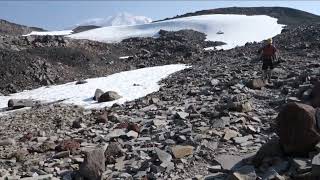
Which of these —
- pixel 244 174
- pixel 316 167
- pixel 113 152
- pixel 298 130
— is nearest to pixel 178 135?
pixel 113 152

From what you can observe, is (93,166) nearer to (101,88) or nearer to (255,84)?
(255,84)

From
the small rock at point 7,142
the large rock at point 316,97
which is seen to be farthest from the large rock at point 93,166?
the large rock at point 316,97

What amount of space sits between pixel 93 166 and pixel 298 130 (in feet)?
12.9

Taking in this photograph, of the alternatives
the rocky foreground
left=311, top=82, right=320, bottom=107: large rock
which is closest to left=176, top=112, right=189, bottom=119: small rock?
the rocky foreground

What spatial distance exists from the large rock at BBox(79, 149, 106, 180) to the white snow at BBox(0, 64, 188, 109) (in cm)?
761

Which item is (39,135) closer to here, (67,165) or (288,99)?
(67,165)

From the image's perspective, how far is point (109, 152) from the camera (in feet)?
34.0

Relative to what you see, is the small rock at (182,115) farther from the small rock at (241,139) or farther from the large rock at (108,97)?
the large rock at (108,97)

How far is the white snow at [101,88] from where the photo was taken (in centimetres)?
1853

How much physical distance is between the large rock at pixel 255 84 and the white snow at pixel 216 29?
26008mm

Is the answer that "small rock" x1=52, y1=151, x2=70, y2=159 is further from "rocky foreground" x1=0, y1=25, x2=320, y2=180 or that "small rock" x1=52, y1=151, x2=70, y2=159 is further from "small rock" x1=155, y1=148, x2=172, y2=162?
"small rock" x1=155, y1=148, x2=172, y2=162

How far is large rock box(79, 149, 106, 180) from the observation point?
920 cm

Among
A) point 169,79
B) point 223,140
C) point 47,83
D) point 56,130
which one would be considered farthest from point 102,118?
point 47,83

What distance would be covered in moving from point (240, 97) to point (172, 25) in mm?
40523
